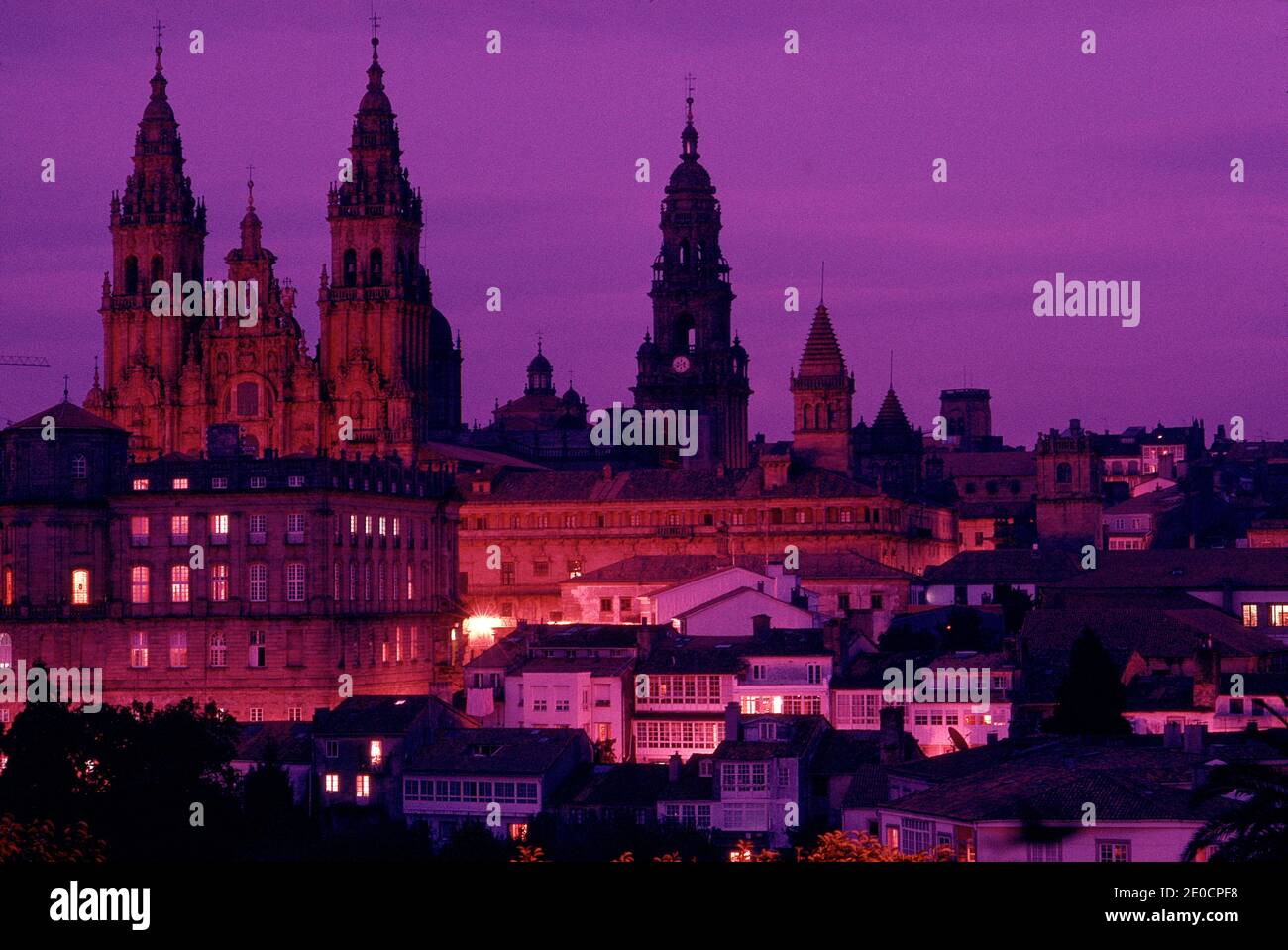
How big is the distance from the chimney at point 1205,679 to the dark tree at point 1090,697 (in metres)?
3.60

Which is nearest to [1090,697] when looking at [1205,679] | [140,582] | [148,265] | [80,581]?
[1205,679]

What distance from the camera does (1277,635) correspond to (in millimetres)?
122875

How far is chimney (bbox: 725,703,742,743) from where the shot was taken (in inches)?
3442

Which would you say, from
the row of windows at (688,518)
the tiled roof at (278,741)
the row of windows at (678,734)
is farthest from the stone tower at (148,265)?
the row of windows at (678,734)

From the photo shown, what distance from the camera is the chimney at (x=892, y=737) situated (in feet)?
268

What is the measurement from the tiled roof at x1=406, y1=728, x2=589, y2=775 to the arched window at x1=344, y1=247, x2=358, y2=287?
63.2 meters

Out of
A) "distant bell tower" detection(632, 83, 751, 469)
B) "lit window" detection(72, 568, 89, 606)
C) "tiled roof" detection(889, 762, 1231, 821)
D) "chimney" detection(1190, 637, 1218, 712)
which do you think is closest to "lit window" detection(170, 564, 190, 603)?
"lit window" detection(72, 568, 89, 606)

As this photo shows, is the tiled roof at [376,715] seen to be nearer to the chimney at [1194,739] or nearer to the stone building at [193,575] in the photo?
the stone building at [193,575]

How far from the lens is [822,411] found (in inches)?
6609

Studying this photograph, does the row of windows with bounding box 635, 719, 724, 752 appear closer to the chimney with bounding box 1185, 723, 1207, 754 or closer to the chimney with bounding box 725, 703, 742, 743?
the chimney with bounding box 725, 703, 742, 743

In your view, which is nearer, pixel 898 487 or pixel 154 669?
pixel 154 669
